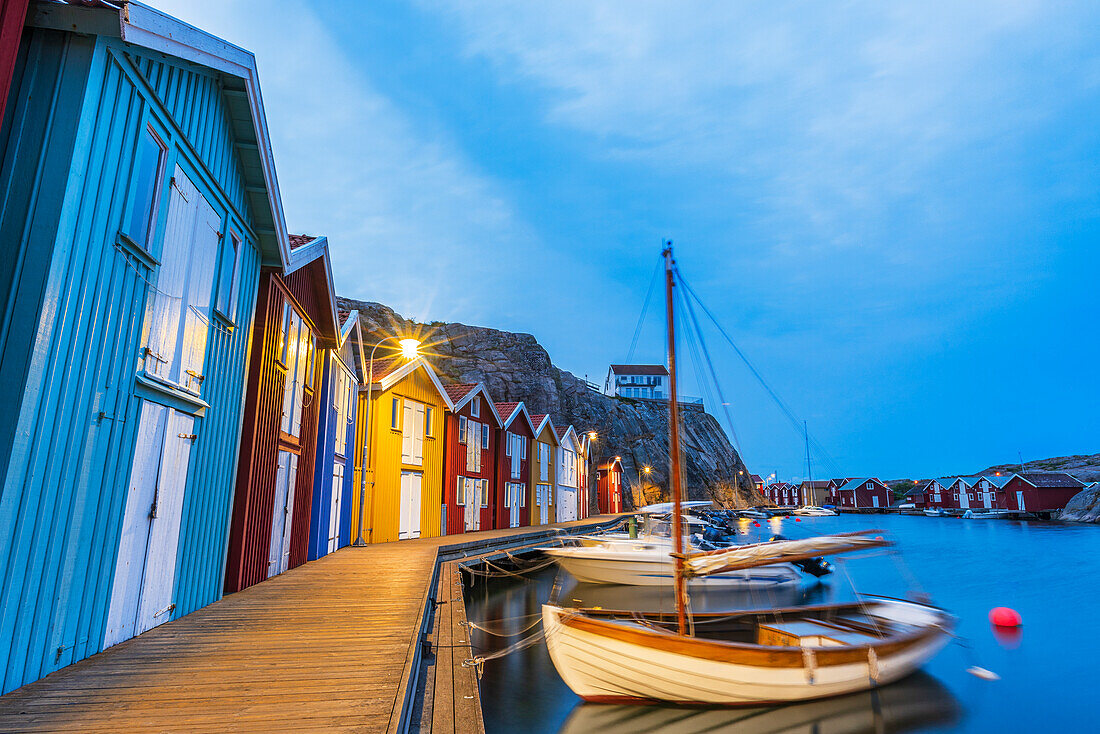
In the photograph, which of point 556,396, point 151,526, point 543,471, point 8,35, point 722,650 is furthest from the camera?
point 556,396

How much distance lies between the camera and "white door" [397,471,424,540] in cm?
2558

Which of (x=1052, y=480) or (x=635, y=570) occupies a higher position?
(x=1052, y=480)

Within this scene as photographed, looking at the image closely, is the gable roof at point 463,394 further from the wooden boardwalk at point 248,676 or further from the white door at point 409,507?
the wooden boardwalk at point 248,676

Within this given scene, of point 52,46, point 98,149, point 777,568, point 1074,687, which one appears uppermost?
point 52,46

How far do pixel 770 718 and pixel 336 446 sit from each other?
15.0m

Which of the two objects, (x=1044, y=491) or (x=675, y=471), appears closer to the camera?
(x=675, y=471)

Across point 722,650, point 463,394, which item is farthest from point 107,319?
point 463,394

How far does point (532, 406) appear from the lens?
243 feet

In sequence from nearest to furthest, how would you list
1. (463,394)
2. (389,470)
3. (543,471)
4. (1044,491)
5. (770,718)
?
(770,718) → (389,470) → (463,394) → (543,471) → (1044,491)

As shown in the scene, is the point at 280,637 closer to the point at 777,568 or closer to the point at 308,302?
the point at 308,302

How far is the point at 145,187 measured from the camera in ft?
23.3

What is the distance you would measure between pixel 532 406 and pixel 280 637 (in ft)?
217

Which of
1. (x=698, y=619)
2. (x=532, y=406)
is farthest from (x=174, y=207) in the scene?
(x=532, y=406)

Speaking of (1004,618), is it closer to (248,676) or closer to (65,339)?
(248,676)
